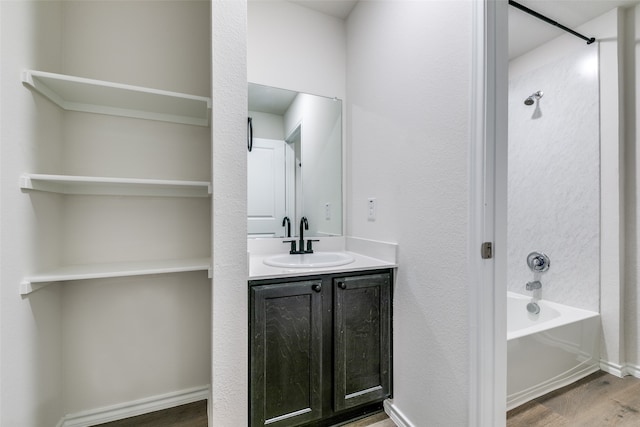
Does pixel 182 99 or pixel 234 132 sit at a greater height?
pixel 182 99

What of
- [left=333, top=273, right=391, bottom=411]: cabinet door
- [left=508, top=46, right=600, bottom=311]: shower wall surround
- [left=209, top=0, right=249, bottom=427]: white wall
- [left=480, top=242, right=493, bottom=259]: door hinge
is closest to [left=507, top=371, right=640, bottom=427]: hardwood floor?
[left=508, top=46, right=600, bottom=311]: shower wall surround

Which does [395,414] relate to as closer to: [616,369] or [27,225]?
[616,369]

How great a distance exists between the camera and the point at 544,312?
7.27 feet

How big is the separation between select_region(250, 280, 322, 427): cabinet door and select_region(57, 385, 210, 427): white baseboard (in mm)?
611

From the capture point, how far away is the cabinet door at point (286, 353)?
1.28 m

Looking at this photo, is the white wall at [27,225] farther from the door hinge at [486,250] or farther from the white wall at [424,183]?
the door hinge at [486,250]

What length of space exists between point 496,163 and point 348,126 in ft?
3.85

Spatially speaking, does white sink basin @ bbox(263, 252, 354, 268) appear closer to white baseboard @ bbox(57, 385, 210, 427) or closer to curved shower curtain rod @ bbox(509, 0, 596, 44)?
white baseboard @ bbox(57, 385, 210, 427)

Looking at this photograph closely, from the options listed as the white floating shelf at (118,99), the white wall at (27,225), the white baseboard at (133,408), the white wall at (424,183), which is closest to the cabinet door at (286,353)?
the white wall at (424,183)

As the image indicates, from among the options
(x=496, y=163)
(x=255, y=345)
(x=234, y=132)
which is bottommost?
(x=255, y=345)

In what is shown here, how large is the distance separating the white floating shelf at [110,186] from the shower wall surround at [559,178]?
8.62ft

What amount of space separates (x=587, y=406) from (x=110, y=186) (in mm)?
2882

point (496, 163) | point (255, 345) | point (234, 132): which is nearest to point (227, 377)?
point (255, 345)

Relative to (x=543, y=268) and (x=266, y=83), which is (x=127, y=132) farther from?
(x=543, y=268)
